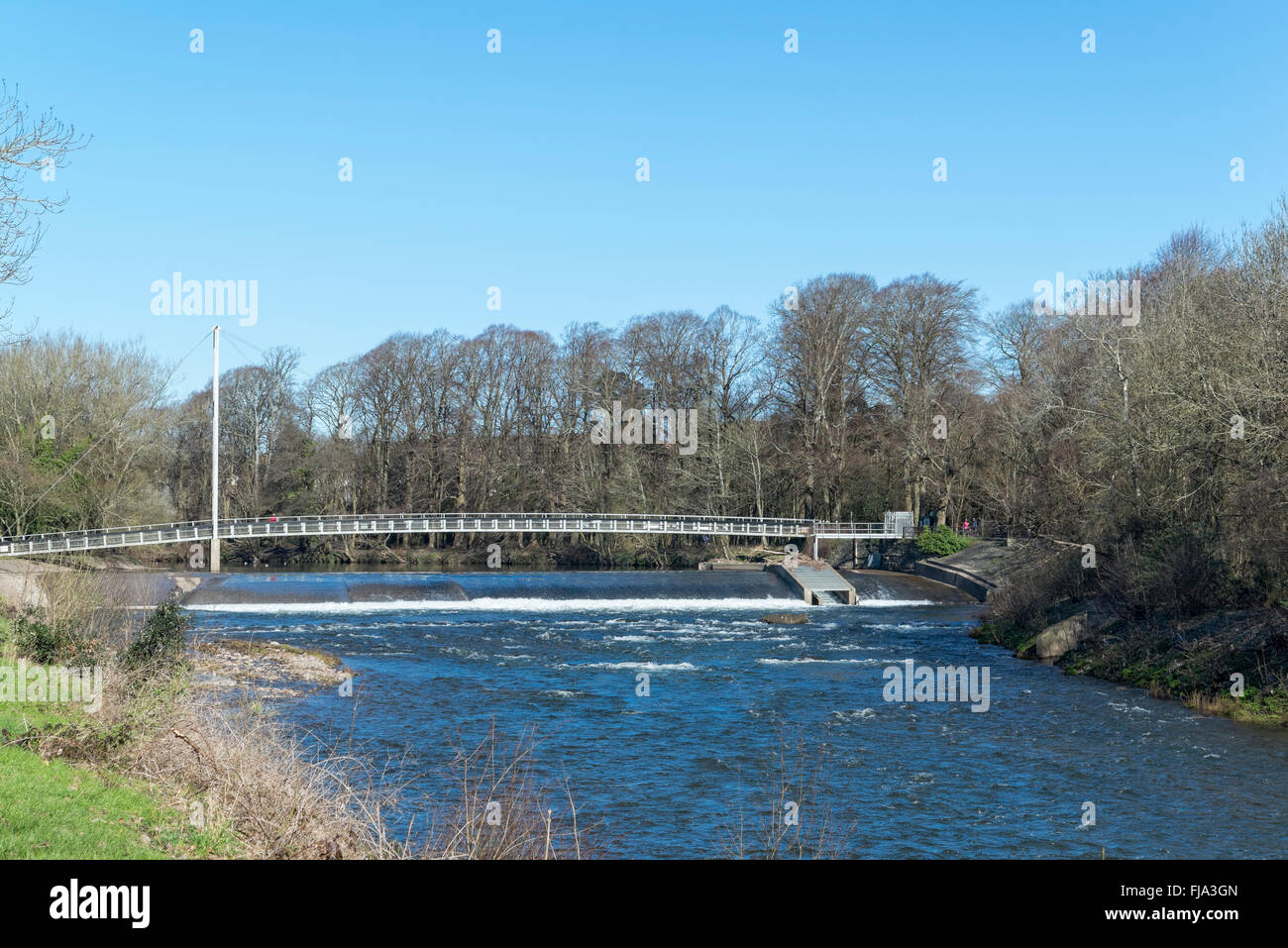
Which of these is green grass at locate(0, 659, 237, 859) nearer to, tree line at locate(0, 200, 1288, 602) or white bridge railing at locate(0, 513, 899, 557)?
tree line at locate(0, 200, 1288, 602)

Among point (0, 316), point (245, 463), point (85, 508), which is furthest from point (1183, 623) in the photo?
point (245, 463)

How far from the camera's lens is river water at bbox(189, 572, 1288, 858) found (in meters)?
13.4

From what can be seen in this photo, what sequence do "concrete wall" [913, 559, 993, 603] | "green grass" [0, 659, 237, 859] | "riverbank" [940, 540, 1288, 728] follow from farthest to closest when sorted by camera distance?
"concrete wall" [913, 559, 993, 603] < "riverbank" [940, 540, 1288, 728] < "green grass" [0, 659, 237, 859]

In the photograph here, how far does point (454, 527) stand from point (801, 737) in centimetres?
3787

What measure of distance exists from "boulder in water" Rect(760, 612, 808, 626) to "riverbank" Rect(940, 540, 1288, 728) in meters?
5.82

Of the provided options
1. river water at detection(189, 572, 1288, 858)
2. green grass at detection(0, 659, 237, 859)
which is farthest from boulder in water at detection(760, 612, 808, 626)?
green grass at detection(0, 659, 237, 859)

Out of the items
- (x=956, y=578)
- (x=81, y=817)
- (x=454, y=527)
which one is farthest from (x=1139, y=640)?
(x=454, y=527)

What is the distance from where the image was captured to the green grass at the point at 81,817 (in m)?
8.55

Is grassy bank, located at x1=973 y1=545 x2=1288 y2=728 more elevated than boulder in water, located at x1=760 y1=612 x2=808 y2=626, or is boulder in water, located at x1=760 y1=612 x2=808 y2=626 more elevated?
grassy bank, located at x1=973 y1=545 x2=1288 y2=728

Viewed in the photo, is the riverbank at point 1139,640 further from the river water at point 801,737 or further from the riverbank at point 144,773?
the riverbank at point 144,773

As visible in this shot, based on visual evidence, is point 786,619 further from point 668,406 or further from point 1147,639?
point 668,406

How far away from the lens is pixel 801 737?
59.9ft
